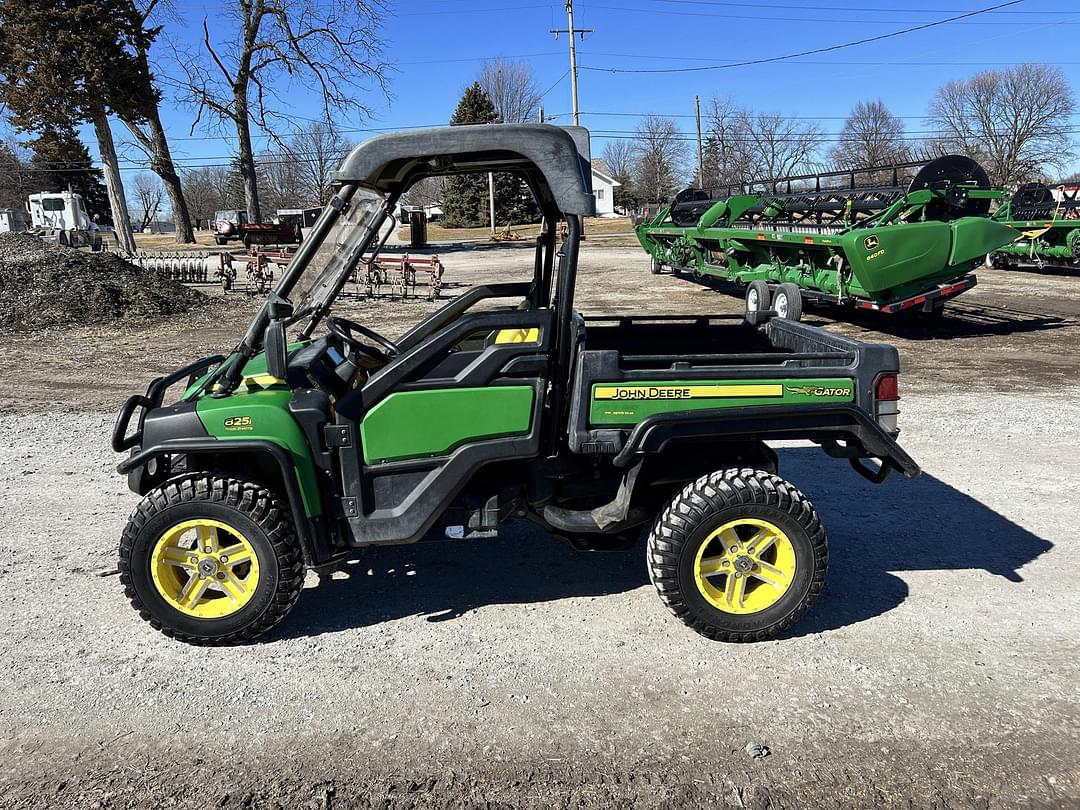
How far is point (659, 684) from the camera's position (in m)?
3.30

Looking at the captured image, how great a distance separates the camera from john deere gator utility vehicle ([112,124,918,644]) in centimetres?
338

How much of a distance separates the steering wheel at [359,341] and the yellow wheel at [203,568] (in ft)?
3.25

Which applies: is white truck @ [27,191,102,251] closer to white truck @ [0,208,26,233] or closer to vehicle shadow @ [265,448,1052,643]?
white truck @ [0,208,26,233]

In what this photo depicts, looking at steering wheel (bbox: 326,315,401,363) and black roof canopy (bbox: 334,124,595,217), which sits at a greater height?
black roof canopy (bbox: 334,124,595,217)

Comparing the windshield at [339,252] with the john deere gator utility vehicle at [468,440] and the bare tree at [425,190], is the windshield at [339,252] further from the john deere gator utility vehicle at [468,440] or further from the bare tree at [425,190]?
the bare tree at [425,190]

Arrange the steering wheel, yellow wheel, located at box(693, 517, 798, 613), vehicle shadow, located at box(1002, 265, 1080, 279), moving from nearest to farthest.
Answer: yellow wheel, located at box(693, 517, 798, 613)
the steering wheel
vehicle shadow, located at box(1002, 265, 1080, 279)

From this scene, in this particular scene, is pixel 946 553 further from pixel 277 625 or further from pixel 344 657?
pixel 277 625

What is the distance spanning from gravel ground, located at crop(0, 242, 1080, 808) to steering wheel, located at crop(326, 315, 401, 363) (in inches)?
44.3

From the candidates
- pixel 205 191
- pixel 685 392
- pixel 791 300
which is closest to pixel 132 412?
pixel 685 392

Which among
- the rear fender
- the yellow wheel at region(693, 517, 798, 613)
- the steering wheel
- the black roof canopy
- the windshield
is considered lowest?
the yellow wheel at region(693, 517, 798, 613)

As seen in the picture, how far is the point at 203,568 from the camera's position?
11.5ft

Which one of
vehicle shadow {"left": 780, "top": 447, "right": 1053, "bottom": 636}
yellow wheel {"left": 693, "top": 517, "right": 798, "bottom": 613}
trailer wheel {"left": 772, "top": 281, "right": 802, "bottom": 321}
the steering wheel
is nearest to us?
yellow wheel {"left": 693, "top": 517, "right": 798, "bottom": 613}

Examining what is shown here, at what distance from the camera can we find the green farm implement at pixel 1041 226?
19.1m

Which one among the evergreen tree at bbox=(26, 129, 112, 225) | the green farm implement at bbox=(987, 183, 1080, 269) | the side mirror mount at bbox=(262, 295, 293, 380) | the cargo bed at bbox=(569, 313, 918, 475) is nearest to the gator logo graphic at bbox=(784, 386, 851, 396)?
the cargo bed at bbox=(569, 313, 918, 475)
